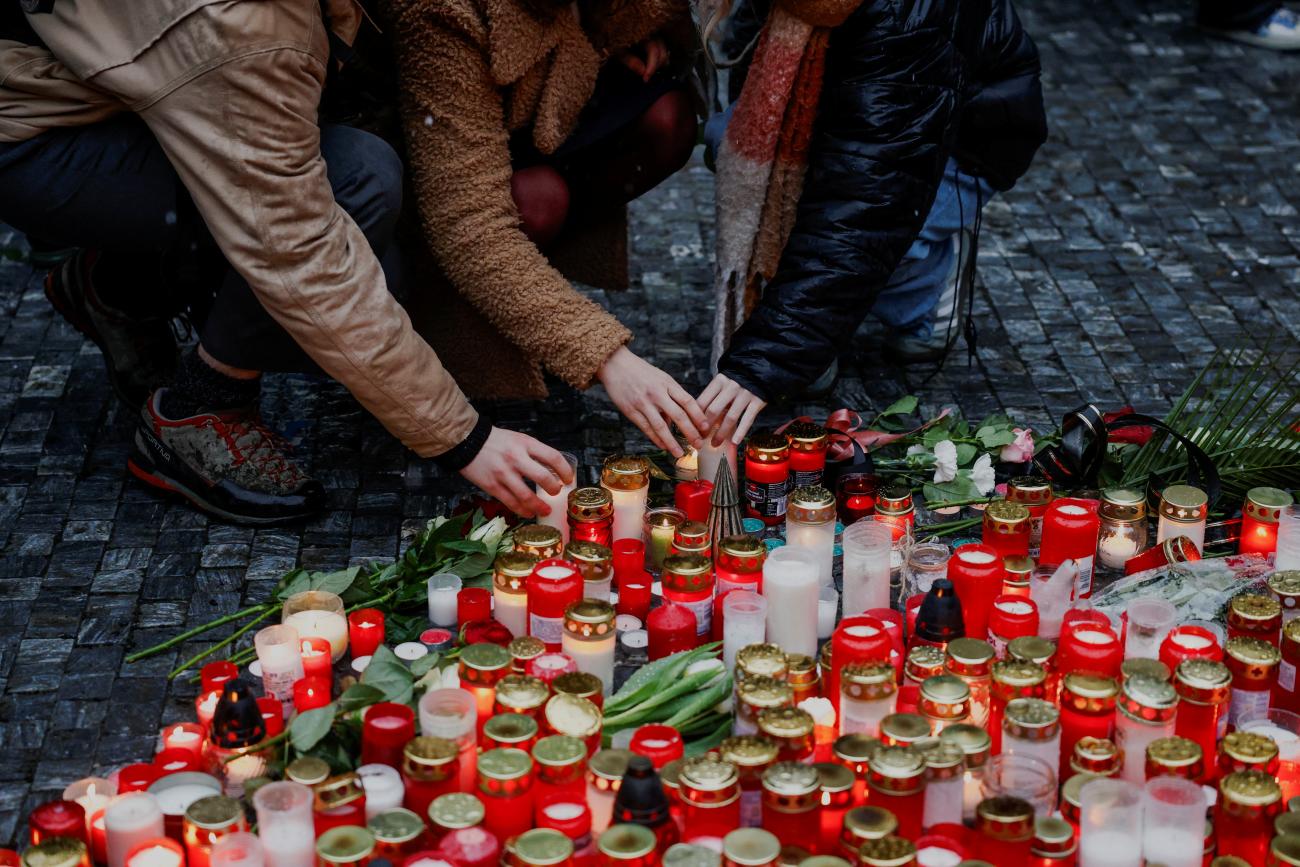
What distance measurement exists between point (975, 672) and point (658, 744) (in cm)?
51

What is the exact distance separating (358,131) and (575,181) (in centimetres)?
62

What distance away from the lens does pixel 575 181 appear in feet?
11.6

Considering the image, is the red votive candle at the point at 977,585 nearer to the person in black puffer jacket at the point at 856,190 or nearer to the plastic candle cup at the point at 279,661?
the person in black puffer jacket at the point at 856,190

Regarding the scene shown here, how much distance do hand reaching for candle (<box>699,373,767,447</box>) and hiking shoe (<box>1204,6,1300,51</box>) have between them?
4375mm

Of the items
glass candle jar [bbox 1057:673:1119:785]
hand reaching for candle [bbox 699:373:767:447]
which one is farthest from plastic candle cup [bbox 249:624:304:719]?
glass candle jar [bbox 1057:673:1119:785]

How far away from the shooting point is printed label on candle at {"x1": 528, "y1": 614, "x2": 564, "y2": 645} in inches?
100

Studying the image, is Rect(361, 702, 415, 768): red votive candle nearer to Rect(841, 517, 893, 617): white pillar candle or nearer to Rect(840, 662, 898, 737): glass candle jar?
Rect(840, 662, 898, 737): glass candle jar

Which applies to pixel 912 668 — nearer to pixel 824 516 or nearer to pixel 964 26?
pixel 824 516

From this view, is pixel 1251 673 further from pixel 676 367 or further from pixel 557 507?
pixel 676 367

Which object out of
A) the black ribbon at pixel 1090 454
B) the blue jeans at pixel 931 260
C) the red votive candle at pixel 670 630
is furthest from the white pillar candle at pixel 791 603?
the blue jeans at pixel 931 260

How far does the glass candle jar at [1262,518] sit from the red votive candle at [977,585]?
591 mm

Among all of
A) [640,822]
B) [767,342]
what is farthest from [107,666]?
[767,342]

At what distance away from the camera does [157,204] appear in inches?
117

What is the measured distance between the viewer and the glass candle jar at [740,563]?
8.78 feet
